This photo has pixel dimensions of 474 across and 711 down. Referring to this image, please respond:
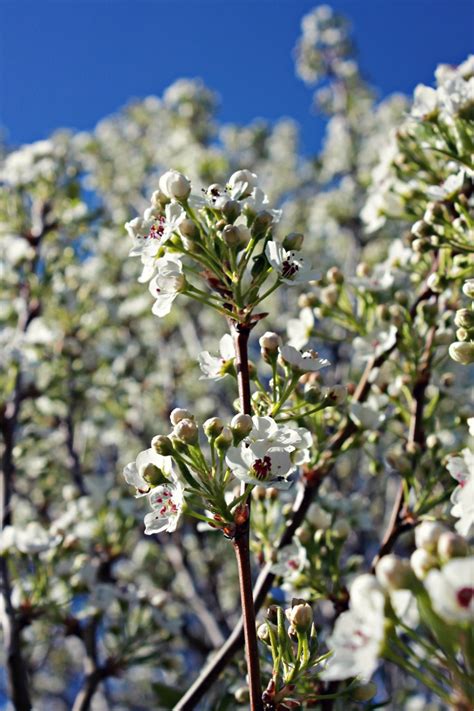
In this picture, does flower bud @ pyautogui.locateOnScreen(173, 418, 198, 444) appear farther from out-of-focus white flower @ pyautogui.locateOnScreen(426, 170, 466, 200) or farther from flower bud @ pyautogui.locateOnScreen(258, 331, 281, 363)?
out-of-focus white flower @ pyautogui.locateOnScreen(426, 170, 466, 200)

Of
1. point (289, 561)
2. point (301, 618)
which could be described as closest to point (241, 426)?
point (301, 618)

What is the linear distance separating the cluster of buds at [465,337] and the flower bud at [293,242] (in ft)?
1.98

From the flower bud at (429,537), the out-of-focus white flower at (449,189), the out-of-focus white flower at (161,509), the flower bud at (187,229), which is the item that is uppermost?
the out-of-focus white flower at (449,189)

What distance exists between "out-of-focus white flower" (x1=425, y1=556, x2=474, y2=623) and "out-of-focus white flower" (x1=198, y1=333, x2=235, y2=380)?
1132mm

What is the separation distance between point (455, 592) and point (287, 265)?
124 cm

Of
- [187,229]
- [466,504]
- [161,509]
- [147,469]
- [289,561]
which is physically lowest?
[289,561]

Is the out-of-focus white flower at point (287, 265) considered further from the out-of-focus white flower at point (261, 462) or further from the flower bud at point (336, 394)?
the out-of-focus white flower at point (261, 462)

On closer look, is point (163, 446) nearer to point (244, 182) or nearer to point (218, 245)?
point (218, 245)

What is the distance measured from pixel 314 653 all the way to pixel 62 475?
4.59 m

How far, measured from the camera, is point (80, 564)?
4.07 metres

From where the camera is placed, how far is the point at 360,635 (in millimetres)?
1409

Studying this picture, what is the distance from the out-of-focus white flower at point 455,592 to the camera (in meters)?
1.21

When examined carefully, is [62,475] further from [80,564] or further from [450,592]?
[450,592]

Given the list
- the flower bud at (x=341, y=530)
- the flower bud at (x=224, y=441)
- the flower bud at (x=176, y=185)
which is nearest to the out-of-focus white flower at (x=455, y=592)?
the flower bud at (x=224, y=441)
